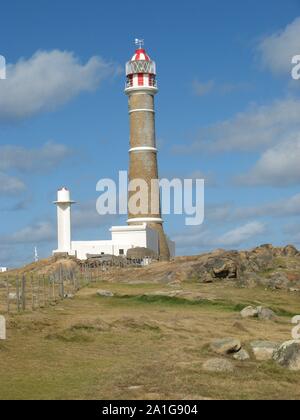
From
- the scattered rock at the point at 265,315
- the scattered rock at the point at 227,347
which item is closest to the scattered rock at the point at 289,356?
the scattered rock at the point at 227,347

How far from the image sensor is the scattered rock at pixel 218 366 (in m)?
17.7

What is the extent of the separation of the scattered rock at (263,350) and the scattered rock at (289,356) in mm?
440

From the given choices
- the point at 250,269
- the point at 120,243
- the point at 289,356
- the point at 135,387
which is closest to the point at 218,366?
the point at 289,356

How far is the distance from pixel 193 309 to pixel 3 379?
18.2 metres

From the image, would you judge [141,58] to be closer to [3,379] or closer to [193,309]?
[193,309]

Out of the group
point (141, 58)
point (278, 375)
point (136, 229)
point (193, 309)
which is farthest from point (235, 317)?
point (141, 58)

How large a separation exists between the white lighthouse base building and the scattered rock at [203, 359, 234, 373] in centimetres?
5034

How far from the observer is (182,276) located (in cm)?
5116

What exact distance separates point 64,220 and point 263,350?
52.1 meters

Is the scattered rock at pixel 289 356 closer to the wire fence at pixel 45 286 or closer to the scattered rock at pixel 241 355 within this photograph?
the scattered rock at pixel 241 355

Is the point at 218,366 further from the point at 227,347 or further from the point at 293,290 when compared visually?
the point at 293,290

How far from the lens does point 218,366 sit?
1786 centimetres

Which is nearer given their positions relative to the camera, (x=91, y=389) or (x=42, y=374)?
(x=91, y=389)
